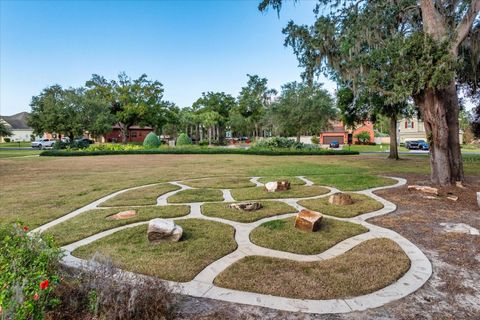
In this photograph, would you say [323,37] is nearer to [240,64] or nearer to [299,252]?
[299,252]

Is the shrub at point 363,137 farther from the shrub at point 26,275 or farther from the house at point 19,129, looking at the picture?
the house at point 19,129

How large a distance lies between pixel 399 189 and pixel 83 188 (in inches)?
406

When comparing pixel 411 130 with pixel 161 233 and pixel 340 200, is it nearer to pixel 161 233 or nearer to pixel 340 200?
pixel 340 200

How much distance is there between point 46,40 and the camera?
1645cm

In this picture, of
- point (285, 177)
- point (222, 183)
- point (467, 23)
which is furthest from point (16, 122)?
point (467, 23)

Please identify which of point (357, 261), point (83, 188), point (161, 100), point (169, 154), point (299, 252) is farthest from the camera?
point (161, 100)

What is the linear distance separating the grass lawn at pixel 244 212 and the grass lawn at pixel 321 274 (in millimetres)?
1872

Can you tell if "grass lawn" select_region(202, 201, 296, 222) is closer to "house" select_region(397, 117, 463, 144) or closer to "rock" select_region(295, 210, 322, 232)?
"rock" select_region(295, 210, 322, 232)

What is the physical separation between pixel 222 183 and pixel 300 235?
5223mm

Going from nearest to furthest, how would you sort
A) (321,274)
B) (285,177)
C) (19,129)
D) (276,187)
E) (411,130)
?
(321,274), (276,187), (285,177), (411,130), (19,129)

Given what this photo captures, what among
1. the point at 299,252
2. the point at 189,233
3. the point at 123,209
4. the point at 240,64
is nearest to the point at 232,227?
the point at 189,233

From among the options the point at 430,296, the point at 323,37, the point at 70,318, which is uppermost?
the point at 323,37

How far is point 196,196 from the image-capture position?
7473 mm

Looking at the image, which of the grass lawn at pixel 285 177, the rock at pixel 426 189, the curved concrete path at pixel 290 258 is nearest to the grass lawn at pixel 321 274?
the curved concrete path at pixel 290 258
